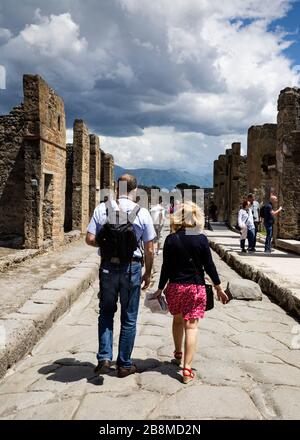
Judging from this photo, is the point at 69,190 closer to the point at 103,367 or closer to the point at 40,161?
the point at 40,161

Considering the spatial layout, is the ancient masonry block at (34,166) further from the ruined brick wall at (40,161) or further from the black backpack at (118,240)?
the black backpack at (118,240)

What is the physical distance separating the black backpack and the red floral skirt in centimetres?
53

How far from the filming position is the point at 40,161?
13.8 metres

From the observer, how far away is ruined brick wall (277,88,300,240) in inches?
597

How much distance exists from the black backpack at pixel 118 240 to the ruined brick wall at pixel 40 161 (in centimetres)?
1028

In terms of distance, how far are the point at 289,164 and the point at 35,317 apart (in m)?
12.0

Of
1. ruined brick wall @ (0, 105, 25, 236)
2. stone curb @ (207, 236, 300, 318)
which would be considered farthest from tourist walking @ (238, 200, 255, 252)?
ruined brick wall @ (0, 105, 25, 236)

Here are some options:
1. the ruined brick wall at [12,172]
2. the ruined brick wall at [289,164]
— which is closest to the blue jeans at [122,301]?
the ruined brick wall at [289,164]

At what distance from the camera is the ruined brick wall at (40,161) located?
13562mm

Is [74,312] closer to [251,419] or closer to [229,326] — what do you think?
[229,326]

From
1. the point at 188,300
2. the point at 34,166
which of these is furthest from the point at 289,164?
the point at 188,300

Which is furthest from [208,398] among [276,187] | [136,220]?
[276,187]

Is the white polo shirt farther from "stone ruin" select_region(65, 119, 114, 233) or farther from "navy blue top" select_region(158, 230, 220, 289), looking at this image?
"stone ruin" select_region(65, 119, 114, 233)

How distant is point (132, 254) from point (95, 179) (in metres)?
20.1
